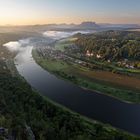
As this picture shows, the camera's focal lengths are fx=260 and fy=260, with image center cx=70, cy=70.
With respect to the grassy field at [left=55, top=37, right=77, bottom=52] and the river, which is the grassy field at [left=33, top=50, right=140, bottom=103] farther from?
the grassy field at [left=55, top=37, right=77, bottom=52]

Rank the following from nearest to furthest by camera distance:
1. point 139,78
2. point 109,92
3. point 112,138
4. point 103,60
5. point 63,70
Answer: point 112,138, point 109,92, point 139,78, point 63,70, point 103,60

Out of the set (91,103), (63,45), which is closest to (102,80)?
(91,103)

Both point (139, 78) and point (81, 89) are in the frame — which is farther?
point (139, 78)

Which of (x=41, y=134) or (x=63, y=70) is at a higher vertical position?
(x=41, y=134)

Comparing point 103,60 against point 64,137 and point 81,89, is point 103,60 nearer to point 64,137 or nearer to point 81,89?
point 81,89

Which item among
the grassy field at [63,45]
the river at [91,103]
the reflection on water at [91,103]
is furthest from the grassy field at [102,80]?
the grassy field at [63,45]

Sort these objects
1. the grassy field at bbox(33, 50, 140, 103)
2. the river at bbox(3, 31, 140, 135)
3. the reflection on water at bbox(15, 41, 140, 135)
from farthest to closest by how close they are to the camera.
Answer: the grassy field at bbox(33, 50, 140, 103) → the reflection on water at bbox(15, 41, 140, 135) → the river at bbox(3, 31, 140, 135)

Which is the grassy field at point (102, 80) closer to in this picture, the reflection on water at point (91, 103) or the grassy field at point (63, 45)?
the reflection on water at point (91, 103)

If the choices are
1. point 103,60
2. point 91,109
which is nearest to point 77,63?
point 103,60

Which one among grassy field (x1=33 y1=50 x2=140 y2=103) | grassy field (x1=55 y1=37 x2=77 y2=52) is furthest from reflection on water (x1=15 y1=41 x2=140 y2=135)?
grassy field (x1=55 y1=37 x2=77 y2=52)
